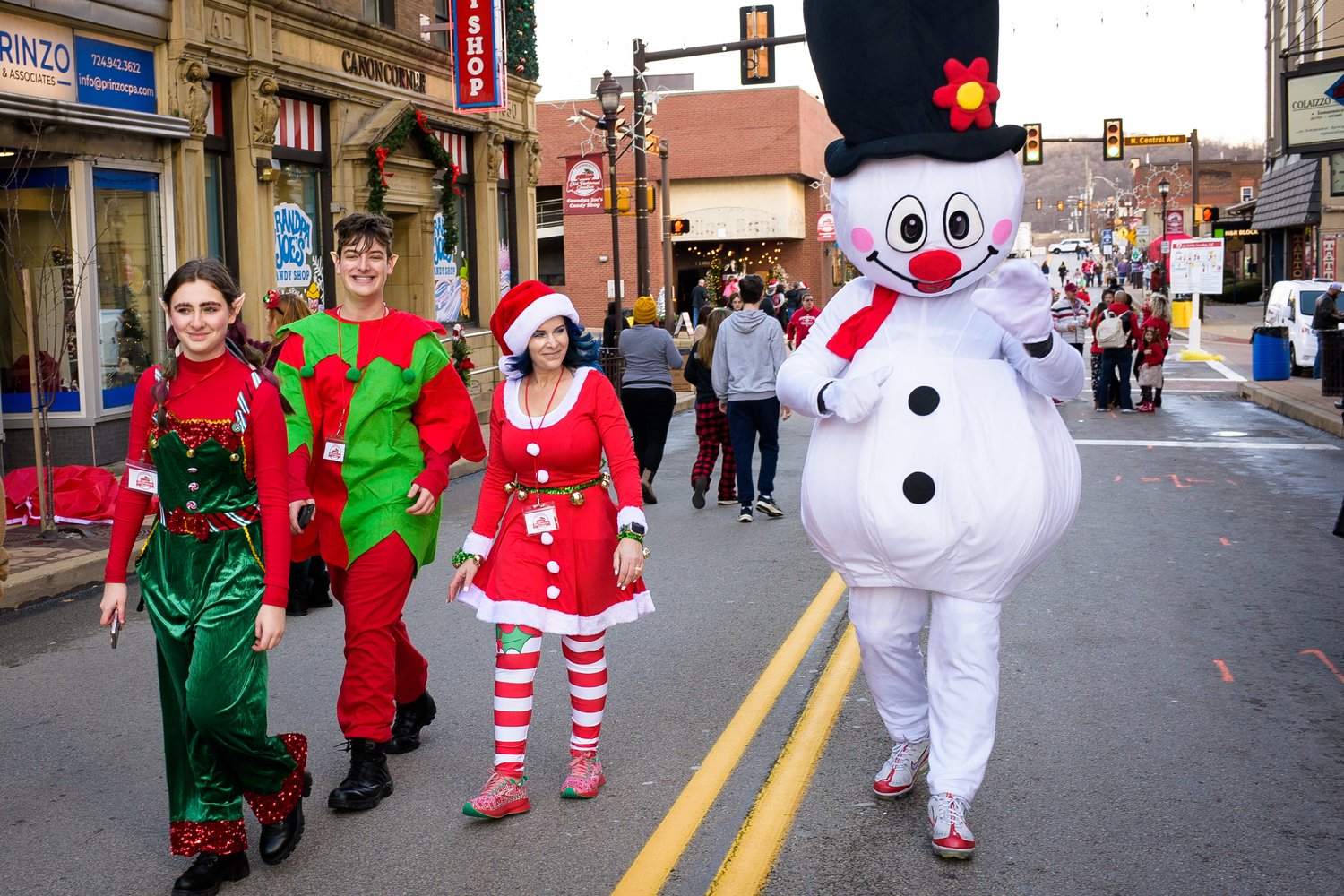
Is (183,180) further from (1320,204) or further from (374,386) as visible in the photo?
(1320,204)

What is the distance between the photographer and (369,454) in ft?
16.5

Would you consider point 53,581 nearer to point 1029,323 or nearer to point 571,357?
point 571,357

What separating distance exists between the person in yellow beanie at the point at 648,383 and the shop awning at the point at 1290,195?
32367 mm

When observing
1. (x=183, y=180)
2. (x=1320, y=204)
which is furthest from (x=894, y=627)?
(x=1320, y=204)

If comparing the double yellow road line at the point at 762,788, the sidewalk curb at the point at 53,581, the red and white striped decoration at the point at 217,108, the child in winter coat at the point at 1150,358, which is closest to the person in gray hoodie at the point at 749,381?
the sidewalk curb at the point at 53,581

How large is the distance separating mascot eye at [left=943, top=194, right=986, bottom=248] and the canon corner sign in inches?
656

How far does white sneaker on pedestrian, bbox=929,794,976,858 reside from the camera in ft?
14.3

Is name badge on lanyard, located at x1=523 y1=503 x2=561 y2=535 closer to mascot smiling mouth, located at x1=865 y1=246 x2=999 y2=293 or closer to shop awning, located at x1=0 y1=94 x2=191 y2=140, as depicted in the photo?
mascot smiling mouth, located at x1=865 y1=246 x2=999 y2=293

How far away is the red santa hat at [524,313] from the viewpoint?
4.89 m

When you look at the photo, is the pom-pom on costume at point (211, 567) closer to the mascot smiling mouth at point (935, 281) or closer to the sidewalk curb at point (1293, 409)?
the mascot smiling mouth at point (935, 281)

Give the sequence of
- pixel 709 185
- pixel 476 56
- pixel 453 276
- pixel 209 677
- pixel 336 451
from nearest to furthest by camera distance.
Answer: pixel 209 677
pixel 336 451
pixel 476 56
pixel 453 276
pixel 709 185

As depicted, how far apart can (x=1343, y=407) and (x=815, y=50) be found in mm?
14738

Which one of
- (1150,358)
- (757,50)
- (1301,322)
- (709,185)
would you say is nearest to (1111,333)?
(1150,358)

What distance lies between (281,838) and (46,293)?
10587 mm
